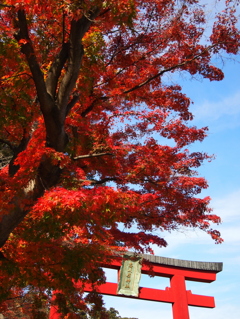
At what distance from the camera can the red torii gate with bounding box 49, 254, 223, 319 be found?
15.8m

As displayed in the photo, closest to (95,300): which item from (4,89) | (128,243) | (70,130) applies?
(128,243)

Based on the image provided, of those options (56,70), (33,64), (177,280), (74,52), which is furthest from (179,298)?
(33,64)

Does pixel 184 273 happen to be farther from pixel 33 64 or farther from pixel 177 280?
pixel 33 64

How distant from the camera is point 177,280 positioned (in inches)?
646

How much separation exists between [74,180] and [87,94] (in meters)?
1.90

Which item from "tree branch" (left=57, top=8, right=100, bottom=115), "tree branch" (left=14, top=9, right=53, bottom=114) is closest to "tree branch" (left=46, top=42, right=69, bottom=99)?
"tree branch" (left=57, top=8, right=100, bottom=115)

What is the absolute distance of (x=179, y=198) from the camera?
31.6ft

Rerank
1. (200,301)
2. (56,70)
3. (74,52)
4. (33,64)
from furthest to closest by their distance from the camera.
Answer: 1. (200,301)
2. (56,70)
3. (74,52)
4. (33,64)

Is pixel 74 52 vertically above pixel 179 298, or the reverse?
pixel 74 52

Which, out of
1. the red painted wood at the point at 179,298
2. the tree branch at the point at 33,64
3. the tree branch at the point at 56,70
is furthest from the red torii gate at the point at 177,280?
the tree branch at the point at 33,64

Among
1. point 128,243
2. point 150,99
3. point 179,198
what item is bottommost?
point 128,243

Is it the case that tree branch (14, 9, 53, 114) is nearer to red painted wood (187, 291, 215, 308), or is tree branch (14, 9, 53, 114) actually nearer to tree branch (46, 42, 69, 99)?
tree branch (46, 42, 69, 99)

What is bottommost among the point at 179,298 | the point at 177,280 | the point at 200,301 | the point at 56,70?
Result: the point at 200,301

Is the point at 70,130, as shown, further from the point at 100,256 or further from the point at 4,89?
the point at 100,256
